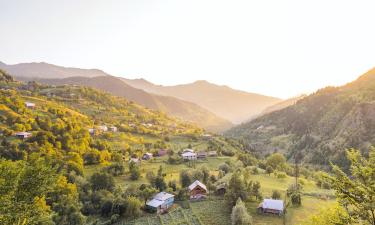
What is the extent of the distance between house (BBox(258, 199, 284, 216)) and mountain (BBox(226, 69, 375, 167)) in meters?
57.7

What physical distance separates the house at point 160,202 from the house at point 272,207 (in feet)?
50.7

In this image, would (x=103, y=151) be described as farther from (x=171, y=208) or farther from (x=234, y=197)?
(x=234, y=197)

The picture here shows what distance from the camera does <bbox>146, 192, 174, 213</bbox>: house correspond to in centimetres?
5056

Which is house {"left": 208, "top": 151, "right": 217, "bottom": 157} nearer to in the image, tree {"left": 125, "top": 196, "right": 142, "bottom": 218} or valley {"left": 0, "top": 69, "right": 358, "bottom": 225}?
valley {"left": 0, "top": 69, "right": 358, "bottom": 225}

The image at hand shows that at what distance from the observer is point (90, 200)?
53781 mm

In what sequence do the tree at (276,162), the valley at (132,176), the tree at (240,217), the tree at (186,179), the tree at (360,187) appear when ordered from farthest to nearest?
the tree at (276,162), the tree at (186,179), the valley at (132,176), the tree at (240,217), the tree at (360,187)

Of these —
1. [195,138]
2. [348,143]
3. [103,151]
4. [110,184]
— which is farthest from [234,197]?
[348,143]

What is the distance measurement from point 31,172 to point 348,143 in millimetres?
127422

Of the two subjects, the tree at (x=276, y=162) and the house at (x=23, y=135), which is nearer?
the house at (x=23, y=135)

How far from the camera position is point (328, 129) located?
151m

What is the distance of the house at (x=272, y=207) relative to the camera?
47.4 metres

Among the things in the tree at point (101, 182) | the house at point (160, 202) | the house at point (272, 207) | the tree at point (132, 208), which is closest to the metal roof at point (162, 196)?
the house at point (160, 202)

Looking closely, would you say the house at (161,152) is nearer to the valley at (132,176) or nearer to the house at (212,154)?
the valley at (132,176)

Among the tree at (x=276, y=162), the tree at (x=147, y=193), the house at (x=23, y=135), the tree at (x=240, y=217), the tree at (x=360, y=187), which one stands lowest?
the tree at (x=276, y=162)
